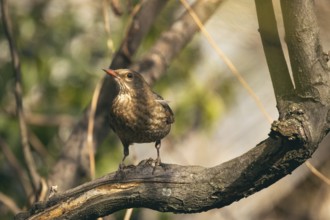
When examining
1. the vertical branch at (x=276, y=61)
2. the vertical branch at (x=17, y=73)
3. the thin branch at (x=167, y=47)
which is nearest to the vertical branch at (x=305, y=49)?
the vertical branch at (x=276, y=61)

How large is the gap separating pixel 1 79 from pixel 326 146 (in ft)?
14.0

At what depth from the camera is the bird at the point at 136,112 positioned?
5.65m

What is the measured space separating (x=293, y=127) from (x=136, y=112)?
2.49 m

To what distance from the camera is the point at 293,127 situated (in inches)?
134

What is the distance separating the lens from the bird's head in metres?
5.93

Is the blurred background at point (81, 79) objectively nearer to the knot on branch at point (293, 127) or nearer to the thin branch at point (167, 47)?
the thin branch at point (167, 47)

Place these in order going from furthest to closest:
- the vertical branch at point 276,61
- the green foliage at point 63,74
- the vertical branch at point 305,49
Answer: the green foliage at point 63,74
the vertical branch at point 276,61
the vertical branch at point 305,49

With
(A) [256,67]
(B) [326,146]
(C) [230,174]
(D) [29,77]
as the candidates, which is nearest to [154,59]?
(D) [29,77]

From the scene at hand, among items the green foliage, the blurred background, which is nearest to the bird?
the blurred background

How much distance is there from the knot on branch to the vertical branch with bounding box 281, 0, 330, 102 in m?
0.12

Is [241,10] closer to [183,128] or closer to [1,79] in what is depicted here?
[1,79]

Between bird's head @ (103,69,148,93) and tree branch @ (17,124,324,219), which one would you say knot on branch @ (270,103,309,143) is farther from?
bird's head @ (103,69,148,93)

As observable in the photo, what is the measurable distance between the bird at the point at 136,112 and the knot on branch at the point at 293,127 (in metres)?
2.13

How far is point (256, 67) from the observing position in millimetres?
8023
